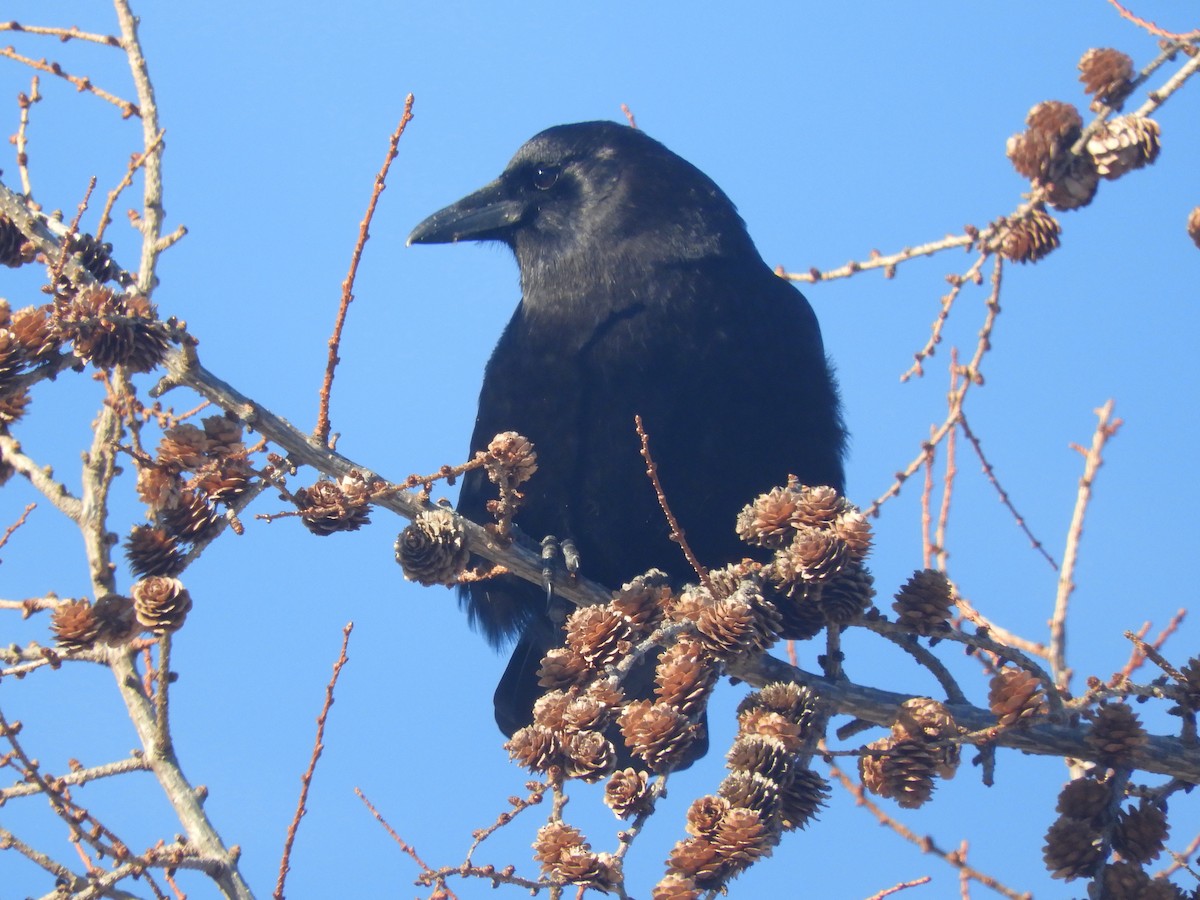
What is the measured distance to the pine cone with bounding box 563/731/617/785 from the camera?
210 cm

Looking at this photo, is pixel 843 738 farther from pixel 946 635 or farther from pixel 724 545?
pixel 724 545

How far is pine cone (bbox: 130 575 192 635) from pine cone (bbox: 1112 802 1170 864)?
6.18ft

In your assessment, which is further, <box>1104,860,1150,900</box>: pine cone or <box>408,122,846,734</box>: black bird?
<box>408,122,846,734</box>: black bird

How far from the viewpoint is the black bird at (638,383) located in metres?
4.32

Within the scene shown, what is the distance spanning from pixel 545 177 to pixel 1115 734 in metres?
3.51

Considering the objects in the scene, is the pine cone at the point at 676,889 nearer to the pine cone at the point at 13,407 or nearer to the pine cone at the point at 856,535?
the pine cone at the point at 856,535

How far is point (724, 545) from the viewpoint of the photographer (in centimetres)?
445

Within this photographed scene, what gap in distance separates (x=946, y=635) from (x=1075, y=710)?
33cm

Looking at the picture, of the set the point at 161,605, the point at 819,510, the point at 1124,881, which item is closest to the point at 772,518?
the point at 819,510

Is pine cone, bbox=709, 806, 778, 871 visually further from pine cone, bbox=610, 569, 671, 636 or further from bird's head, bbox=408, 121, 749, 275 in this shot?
bird's head, bbox=408, 121, 749, 275

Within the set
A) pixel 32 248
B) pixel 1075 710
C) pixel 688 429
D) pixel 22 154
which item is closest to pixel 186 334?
pixel 32 248

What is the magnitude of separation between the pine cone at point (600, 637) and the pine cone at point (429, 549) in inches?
12.3

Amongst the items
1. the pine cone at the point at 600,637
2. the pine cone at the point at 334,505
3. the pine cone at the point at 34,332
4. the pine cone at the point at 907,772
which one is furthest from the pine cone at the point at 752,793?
the pine cone at the point at 34,332

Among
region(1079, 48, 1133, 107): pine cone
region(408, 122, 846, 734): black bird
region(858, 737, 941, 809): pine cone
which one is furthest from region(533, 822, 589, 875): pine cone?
region(408, 122, 846, 734): black bird
